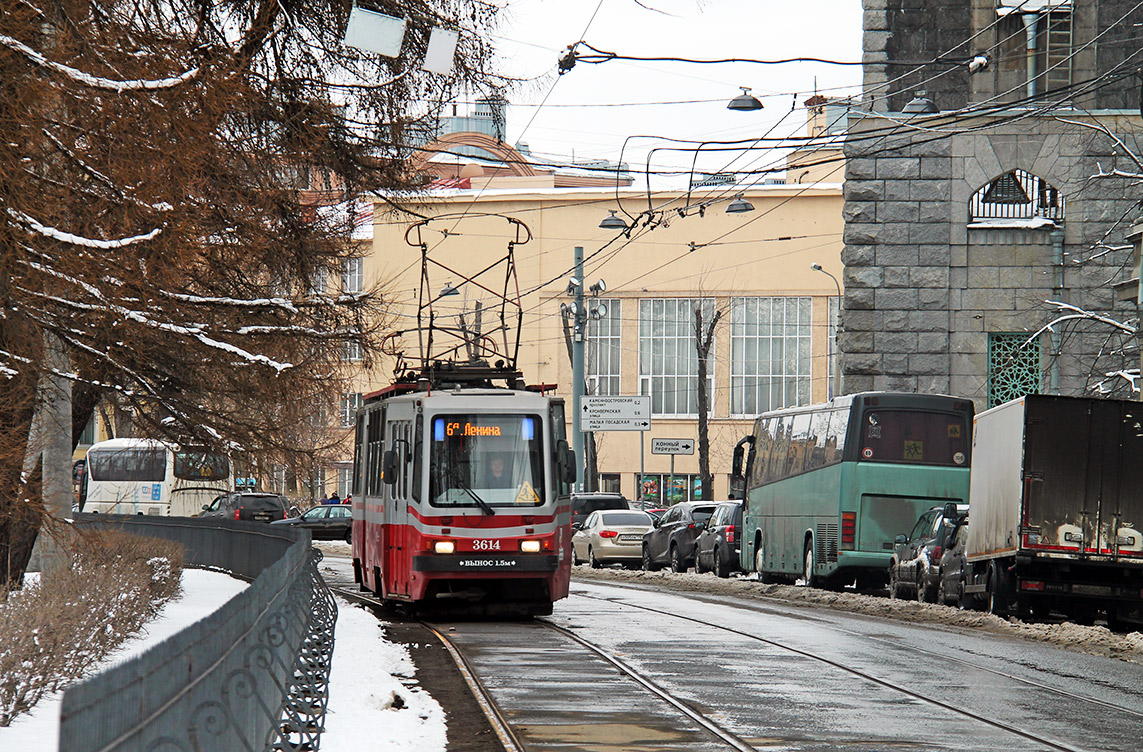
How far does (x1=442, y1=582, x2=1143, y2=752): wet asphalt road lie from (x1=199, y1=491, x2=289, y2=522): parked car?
34.6m

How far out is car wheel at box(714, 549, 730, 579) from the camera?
34.5 meters

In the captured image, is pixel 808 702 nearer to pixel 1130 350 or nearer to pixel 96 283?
pixel 96 283

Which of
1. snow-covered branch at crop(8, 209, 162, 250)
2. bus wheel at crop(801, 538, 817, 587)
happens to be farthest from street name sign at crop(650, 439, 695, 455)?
snow-covered branch at crop(8, 209, 162, 250)

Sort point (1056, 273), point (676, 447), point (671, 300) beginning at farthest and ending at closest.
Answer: point (671, 300) < point (676, 447) < point (1056, 273)

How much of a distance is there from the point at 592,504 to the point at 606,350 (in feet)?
139

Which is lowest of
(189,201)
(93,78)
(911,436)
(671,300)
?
(911,436)

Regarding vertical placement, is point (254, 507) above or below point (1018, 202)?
below

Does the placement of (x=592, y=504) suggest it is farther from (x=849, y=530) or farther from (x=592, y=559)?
(x=849, y=530)

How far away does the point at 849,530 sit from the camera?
27.2 metres

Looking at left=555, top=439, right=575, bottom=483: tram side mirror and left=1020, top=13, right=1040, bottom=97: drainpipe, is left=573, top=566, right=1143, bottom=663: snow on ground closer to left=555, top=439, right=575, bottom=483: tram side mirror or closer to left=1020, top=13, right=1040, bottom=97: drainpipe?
left=555, top=439, right=575, bottom=483: tram side mirror

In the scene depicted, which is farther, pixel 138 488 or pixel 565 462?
pixel 138 488

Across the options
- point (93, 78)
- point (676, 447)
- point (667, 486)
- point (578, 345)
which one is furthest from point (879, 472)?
point (667, 486)

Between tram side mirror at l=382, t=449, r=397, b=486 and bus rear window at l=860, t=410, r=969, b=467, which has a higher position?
bus rear window at l=860, t=410, r=969, b=467

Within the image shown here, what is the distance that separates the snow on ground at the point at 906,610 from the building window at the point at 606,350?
48032mm
